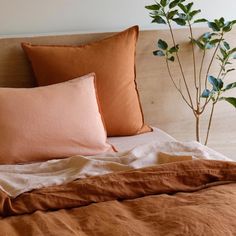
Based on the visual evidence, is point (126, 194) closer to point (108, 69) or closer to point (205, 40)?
point (108, 69)

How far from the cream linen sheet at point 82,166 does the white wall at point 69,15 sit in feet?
2.52

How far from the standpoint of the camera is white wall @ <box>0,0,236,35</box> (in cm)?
203

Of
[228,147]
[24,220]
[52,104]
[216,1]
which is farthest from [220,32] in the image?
[24,220]

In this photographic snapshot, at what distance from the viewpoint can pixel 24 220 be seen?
1157mm

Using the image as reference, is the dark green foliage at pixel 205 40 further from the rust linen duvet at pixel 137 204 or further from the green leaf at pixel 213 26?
the rust linen duvet at pixel 137 204

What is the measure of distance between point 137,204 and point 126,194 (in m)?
0.05

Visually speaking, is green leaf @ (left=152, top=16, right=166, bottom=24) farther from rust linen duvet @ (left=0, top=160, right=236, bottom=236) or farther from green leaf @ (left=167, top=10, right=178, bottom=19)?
rust linen duvet @ (left=0, top=160, right=236, bottom=236)

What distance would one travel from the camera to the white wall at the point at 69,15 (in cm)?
203

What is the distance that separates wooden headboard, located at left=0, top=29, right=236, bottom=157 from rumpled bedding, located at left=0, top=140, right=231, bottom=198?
1.93 feet

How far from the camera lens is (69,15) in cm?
212


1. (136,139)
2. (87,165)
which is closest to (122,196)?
(87,165)

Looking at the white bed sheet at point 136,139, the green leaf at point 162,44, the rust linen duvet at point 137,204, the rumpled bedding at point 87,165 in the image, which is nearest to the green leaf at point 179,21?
the green leaf at point 162,44

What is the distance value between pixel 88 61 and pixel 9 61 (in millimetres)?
347

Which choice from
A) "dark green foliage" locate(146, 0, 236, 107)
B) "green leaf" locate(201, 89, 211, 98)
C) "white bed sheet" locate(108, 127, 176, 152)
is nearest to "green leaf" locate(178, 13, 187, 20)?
"dark green foliage" locate(146, 0, 236, 107)
